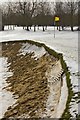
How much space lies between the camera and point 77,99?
31.7 ft

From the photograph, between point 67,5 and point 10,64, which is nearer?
point 10,64

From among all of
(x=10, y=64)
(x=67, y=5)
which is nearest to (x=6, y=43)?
(x=10, y=64)

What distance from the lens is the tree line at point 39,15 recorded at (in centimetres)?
5300

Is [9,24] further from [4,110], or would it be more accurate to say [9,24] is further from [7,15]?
[4,110]

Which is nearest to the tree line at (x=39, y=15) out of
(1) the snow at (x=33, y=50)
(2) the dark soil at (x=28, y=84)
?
(1) the snow at (x=33, y=50)

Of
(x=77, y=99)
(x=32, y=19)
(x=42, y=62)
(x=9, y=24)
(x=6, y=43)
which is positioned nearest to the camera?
(x=77, y=99)

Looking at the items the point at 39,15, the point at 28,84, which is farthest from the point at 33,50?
the point at 39,15

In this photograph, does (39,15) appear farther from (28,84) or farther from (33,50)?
(28,84)

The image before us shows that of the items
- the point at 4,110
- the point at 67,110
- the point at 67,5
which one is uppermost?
the point at 67,5

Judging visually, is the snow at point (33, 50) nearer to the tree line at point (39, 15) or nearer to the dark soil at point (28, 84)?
the dark soil at point (28, 84)

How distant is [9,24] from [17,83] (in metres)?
45.0

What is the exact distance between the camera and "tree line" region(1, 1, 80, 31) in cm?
5300

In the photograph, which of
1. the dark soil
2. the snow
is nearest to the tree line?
the snow

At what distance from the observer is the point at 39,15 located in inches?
2231
